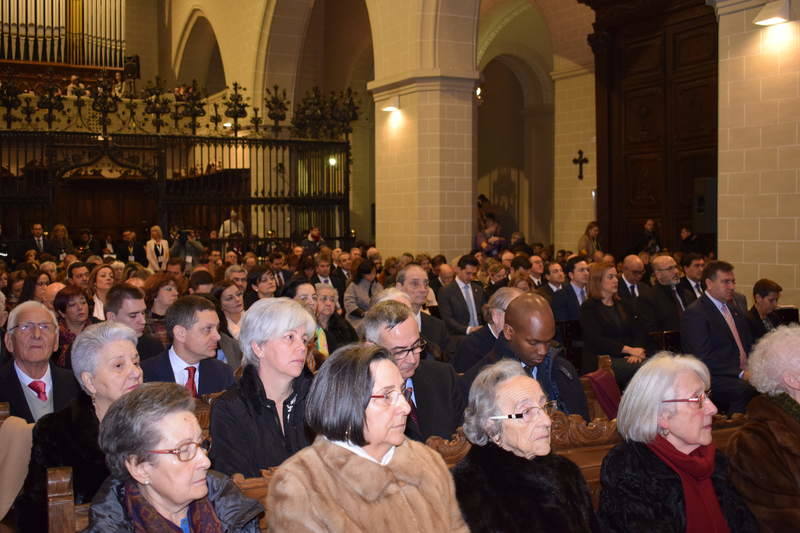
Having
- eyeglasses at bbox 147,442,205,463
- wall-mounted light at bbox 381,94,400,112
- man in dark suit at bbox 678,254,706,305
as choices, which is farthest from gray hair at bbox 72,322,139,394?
wall-mounted light at bbox 381,94,400,112

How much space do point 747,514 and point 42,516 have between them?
256cm

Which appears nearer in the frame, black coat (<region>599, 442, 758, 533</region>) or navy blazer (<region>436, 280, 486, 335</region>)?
black coat (<region>599, 442, 758, 533</region>)

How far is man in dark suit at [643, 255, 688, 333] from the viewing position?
8.03 meters

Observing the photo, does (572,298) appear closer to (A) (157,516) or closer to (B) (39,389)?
(B) (39,389)

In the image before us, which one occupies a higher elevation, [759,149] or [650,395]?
[759,149]

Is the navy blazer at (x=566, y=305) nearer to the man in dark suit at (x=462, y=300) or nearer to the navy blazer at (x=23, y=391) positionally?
the man in dark suit at (x=462, y=300)

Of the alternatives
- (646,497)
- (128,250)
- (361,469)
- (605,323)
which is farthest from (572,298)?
(128,250)

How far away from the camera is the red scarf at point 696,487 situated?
3193 millimetres

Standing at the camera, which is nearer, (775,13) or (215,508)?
(215,508)

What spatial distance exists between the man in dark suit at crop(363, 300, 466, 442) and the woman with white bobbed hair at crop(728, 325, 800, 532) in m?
1.22

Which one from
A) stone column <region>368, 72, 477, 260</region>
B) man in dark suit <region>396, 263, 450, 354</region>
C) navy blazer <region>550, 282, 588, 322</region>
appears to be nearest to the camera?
man in dark suit <region>396, 263, 450, 354</region>

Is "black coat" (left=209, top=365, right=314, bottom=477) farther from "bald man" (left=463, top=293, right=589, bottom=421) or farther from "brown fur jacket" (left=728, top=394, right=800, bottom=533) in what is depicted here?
"brown fur jacket" (left=728, top=394, right=800, bottom=533)

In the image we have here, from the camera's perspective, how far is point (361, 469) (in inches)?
104

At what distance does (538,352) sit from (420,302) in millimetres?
2285
